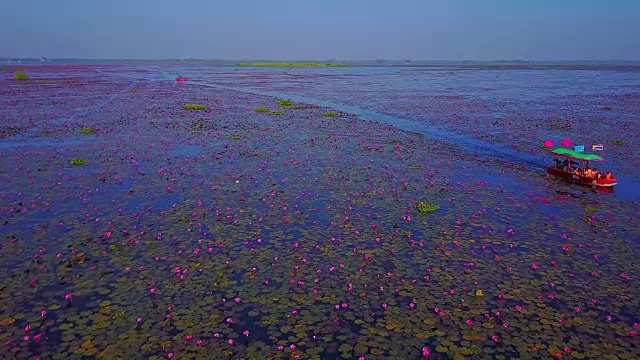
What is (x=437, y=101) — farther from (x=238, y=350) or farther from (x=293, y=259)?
(x=238, y=350)

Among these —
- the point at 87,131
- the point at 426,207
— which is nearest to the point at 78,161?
the point at 87,131

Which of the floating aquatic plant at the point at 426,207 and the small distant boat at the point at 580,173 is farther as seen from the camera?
the small distant boat at the point at 580,173

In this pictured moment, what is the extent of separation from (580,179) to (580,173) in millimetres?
407

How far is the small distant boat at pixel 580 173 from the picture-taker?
879 inches

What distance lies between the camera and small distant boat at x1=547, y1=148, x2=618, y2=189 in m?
22.3

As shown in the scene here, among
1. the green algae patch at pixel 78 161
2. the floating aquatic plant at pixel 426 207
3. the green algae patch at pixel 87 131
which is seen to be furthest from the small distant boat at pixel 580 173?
the green algae patch at pixel 87 131

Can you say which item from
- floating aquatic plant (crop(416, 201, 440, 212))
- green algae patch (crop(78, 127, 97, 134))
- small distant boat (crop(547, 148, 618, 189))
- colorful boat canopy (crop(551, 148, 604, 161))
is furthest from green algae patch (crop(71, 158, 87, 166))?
colorful boat canopy (crop(551, 148, 604, 161))

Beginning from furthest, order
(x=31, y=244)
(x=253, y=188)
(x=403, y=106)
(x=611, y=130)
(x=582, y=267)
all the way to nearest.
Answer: (x=403, y=106) → (x=611, y=130) → (x=253, y=188) → (x=31, y=244) → (x=582, y=267)

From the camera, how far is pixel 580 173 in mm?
23422

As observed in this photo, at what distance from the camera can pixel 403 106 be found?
60000mm

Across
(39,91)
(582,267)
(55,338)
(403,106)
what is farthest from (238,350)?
(39,91)

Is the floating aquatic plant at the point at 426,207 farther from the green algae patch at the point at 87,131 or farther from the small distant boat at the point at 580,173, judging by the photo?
the green algae patch at the point at 87,131

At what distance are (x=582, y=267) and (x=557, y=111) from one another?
46.2 meters

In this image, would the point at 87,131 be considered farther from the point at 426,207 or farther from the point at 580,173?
the point at 580,173
